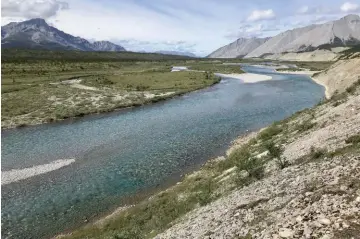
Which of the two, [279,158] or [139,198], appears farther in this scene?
[139,198]

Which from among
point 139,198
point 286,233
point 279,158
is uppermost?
point 286,233

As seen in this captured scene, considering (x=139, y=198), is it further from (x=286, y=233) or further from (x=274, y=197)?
(x=286, y=233)

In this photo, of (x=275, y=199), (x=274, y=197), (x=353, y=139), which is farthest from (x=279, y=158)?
(x=275, y=199)

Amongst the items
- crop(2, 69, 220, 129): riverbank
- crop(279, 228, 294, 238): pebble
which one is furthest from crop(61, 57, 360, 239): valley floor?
crop(2, 69, 220, 129): riverbank

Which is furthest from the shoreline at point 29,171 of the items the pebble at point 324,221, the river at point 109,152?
the pebble at point 324,221

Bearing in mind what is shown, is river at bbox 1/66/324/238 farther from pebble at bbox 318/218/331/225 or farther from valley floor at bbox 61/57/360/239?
pebble at bbox 318/218/331/225

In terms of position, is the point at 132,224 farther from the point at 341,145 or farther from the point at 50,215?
the point at 341,145
